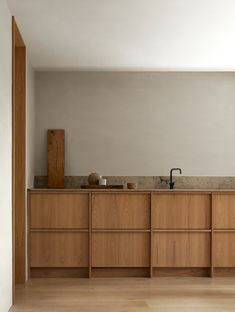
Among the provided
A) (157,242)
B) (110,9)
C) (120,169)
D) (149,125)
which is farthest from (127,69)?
(110,9)

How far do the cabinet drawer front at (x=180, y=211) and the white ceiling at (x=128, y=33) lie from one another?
155 cm

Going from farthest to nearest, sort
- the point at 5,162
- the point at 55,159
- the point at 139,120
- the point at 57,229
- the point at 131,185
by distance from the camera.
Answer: the point at 139,120, the point at 55,159, the point at 131,185, the point at 57,229, the point at 5,162

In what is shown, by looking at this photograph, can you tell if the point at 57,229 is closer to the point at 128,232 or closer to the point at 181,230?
the point at 128,232

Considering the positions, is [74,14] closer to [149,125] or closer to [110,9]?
[110,9]

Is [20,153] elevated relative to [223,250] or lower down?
elevated

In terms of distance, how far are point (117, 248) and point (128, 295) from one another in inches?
40.9

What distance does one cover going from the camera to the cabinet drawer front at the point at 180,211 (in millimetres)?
6719

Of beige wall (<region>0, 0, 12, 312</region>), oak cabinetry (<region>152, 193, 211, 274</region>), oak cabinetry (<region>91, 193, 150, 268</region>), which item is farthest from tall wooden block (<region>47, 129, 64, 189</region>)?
beige wall (<region>0, 0, 12, 312</region>)

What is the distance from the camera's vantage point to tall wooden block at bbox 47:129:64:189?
7293mm

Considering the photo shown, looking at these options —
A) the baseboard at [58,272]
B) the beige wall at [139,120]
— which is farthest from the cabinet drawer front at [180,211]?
the baseboard at [58,272]

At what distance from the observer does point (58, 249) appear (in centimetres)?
668

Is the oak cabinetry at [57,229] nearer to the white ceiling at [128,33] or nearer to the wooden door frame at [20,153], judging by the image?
the wooden door frame at [20,153]

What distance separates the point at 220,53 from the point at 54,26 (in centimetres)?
198

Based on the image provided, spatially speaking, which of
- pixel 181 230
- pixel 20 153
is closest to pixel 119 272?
pixel 181 230
